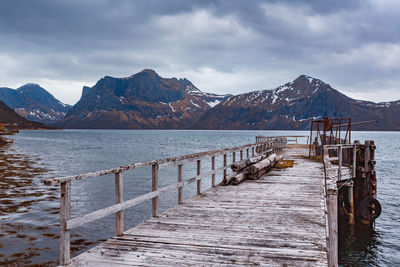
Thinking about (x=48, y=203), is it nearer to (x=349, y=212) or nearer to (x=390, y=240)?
(x=349, y=212)

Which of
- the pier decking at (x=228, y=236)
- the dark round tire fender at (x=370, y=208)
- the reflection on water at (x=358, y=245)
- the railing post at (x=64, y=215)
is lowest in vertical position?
the reflection on water at (x=358, y=245)

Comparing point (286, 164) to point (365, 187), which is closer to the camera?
point (365, 187)

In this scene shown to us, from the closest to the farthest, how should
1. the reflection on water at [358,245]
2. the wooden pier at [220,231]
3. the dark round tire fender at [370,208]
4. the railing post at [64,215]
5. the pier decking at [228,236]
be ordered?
1. the railing post at [64,215]
2. the wooden pier at [220,231]
3. the pier decking at [228,236]
4. the reflection on water at [358,245]
5. the dark round tire fender at [370,208]

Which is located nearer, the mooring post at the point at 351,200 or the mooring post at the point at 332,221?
the mooring post at the point at 332,221

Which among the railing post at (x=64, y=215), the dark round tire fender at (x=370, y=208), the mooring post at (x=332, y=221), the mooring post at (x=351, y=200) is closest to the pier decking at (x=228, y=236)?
the railing post at (x=64, y=215)

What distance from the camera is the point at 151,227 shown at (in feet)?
24.8

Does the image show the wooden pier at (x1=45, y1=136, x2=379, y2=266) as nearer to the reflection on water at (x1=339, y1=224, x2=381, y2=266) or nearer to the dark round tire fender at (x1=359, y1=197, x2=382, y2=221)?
the reflection on water at (x1=339, y1=224, x2=381, y2=266)

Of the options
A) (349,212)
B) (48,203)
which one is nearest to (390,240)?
(349,212)

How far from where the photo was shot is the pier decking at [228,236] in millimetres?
5617

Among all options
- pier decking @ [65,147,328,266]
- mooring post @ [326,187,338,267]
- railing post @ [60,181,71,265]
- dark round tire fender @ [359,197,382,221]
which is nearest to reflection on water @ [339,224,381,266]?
dark round tire fender @ [359,197,382,221]

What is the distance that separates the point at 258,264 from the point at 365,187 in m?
15.6

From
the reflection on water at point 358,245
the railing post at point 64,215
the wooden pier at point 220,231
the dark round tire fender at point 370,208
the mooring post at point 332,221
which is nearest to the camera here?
the mooring post at point 332,221

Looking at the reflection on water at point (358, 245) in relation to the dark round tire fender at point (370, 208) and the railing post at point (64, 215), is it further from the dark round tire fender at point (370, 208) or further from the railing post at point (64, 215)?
the railing post at point (64, 215)

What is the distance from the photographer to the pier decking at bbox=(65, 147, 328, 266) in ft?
18.4
